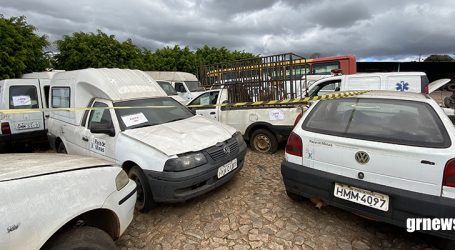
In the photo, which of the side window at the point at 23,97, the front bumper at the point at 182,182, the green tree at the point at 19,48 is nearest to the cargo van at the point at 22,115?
the side window at the point at 23,97

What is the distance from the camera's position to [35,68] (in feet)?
30.7

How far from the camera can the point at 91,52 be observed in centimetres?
1255

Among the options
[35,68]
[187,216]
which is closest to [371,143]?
[187,216]

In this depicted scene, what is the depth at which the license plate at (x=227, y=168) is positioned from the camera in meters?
3.18

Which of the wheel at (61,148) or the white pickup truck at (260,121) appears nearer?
the wheel at (61,148)

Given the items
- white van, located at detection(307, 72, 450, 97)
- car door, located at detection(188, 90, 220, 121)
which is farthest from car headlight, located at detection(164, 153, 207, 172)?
white van, located at detection(307, 72, 450, 97)

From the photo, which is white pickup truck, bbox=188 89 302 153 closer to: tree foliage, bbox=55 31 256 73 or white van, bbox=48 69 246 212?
white van, bbox=48 69 246 212

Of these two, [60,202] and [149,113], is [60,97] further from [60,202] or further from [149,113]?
[60,202]

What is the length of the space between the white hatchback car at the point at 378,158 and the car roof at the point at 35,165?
6.83 ft

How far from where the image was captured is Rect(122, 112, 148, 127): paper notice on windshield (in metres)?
3.50

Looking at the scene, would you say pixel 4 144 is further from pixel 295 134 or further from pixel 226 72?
pixel 295 134

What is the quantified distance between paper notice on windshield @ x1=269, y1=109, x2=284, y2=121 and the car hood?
145cm

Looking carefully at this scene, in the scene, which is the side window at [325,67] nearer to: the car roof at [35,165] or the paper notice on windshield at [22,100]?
the paper notice on windshield at [22,100]

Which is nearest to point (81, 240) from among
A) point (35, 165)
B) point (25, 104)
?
point (35, 165)
